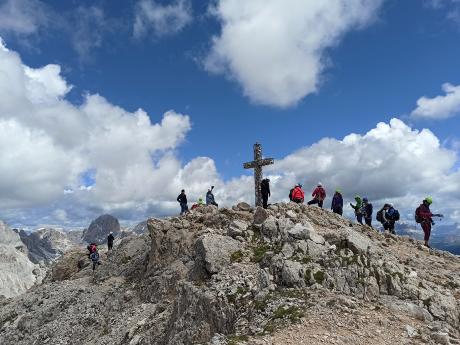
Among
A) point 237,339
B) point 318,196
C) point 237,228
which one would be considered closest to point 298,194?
point 318,196

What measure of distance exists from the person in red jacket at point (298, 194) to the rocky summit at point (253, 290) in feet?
7.23

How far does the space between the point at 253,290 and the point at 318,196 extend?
19.0 metres

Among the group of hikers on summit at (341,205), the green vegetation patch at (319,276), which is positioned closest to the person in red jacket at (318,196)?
the group of hikers on summit at (341,205)

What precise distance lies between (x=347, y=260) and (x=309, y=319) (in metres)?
5.84

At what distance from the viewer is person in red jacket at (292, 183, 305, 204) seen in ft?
125

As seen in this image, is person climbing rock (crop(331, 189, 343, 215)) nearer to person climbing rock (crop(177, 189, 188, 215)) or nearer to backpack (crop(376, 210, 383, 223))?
backpack (crop(376, 210, 383, 223))

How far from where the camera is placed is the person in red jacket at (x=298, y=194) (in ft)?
125

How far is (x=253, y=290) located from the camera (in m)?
21.7

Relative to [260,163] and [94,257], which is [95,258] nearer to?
[94,257]

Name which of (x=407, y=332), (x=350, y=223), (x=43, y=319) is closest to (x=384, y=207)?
(x=350, y=223)

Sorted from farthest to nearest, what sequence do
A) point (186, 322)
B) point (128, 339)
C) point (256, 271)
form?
point (128, 339) < point (256, 271) < point (186, 322)

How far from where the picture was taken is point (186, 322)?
878 inches

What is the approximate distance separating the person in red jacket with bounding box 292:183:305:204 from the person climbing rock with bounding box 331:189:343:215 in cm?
280

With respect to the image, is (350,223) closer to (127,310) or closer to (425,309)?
(425,309)
